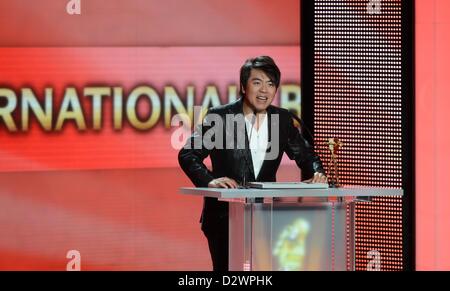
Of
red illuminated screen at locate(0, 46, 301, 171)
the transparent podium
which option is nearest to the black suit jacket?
the transparent podium

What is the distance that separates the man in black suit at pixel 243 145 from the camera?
18.8 ft

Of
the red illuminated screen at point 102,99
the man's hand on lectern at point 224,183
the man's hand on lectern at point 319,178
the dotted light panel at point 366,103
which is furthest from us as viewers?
the dotted light panel at point 366,103

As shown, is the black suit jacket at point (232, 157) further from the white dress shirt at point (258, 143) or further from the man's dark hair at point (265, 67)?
the man's dark hair at point (265, 67)

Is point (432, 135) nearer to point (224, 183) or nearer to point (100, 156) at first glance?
point (100, 156)

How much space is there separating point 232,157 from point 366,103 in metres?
Result: 2.02

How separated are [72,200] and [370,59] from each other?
104 inches

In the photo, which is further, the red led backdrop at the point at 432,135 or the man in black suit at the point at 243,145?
the red led backdrop at the point at 432,135

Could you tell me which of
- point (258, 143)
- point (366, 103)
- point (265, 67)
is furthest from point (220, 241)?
point (366, 103)

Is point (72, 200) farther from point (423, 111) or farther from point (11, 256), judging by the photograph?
point (423, 111)

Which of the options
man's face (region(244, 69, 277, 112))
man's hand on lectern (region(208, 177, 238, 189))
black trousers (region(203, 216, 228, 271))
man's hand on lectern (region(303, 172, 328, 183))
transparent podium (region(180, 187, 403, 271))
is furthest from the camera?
man's face (region(244, 69, 277, 112))

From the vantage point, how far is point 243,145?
5805mm

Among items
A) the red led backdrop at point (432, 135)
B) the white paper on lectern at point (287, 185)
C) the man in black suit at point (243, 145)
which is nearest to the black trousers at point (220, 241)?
the man in black suit at point (243, 145)

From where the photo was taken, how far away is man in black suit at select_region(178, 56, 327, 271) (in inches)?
225

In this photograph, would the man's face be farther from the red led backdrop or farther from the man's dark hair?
the red led backdrop
